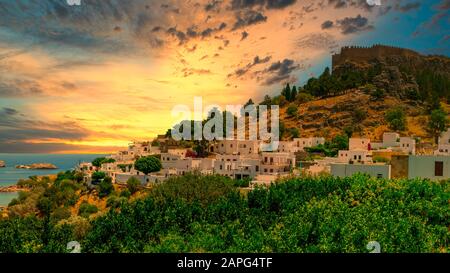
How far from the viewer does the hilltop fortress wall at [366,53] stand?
38.8m

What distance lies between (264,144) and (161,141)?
9339 millimetres

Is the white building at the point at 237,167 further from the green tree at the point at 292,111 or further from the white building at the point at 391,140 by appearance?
the green tree at the point at 292,111

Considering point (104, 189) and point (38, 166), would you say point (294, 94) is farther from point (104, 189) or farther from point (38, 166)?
point (38, 166)

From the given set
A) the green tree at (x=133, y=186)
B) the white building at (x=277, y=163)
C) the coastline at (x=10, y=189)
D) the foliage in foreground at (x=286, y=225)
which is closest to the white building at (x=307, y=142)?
the white building at (x=277, y=163)

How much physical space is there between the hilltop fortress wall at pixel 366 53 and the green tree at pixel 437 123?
13.5 m

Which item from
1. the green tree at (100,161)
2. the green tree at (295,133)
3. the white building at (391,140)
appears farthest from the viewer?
the green tree at (100,161)

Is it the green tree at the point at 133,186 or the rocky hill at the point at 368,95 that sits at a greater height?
the rocky hill at the point at 368,95

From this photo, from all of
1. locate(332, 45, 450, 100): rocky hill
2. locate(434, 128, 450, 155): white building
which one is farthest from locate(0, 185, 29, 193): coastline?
locate(332, 45, 450, 100): rocky hill

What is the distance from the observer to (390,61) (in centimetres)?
3841

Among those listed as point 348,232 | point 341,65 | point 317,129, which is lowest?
point 348,232
